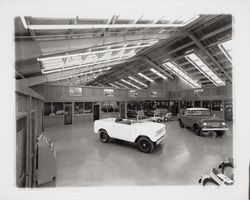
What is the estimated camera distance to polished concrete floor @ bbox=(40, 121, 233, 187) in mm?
3624

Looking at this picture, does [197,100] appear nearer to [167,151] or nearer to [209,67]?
[209,67]

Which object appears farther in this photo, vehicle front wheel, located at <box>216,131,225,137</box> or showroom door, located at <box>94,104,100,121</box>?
showroom door, located at <box>94,104,100,121</box>

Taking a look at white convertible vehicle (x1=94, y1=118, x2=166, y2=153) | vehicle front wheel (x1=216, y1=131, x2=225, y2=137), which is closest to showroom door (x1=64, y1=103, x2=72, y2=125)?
white convertible vehicle (x1=94, y1=118, x2=166, y2=153)

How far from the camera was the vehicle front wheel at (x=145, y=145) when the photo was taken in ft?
17.7

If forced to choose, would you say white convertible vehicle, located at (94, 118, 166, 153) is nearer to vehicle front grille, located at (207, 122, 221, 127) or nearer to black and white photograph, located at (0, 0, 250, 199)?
black and white photograph, located at (0, 0, 250, 199)

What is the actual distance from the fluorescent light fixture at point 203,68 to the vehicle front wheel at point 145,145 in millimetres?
8473

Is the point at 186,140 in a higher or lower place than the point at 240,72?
lower

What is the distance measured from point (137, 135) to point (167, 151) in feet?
3.98

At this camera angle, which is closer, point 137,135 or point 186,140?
point 137,135

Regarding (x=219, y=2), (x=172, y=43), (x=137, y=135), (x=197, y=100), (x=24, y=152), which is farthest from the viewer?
(x=197, y=100)

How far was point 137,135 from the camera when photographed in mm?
5551

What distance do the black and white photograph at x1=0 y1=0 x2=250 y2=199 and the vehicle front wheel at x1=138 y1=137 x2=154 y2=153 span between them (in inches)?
1.3
